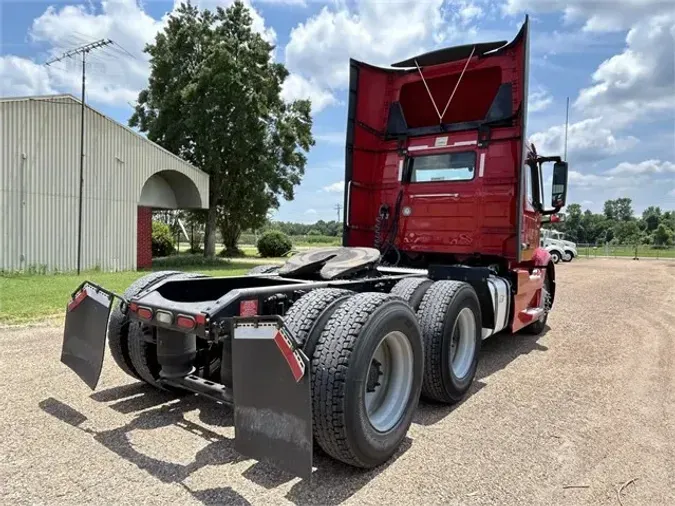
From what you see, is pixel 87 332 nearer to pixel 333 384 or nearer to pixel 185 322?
pixel 185 322

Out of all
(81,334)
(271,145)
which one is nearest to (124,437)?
(81,334)

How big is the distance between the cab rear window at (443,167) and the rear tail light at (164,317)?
4208 millimetres

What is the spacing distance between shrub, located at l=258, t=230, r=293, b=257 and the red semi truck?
22.7 m

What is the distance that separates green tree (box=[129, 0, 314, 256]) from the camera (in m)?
22.8

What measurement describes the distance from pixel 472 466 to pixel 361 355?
3.46 feet

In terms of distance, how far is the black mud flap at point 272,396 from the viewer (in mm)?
2412

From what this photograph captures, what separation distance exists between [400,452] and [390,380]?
1.54 feet

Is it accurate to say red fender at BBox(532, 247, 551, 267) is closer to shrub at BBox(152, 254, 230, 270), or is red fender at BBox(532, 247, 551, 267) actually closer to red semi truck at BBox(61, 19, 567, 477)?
red semi truck at BBox(61, 19, 567, 477)

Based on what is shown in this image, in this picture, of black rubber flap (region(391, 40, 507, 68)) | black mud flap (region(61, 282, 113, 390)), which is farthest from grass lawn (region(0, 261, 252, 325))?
black rubber flap (region(391, 40, 507, 68))

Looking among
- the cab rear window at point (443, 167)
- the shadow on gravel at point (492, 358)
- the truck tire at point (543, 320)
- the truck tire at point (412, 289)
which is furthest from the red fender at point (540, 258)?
the truck tire at point (412, 289)

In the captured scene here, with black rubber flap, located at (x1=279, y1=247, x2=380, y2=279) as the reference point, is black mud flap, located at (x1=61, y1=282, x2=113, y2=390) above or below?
below

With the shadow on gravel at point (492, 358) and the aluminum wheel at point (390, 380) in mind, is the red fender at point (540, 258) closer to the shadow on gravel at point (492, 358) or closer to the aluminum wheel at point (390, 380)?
the shadow on gravel at point (492, 358)

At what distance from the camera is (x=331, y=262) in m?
4.51

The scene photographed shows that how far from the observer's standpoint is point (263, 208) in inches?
1054
